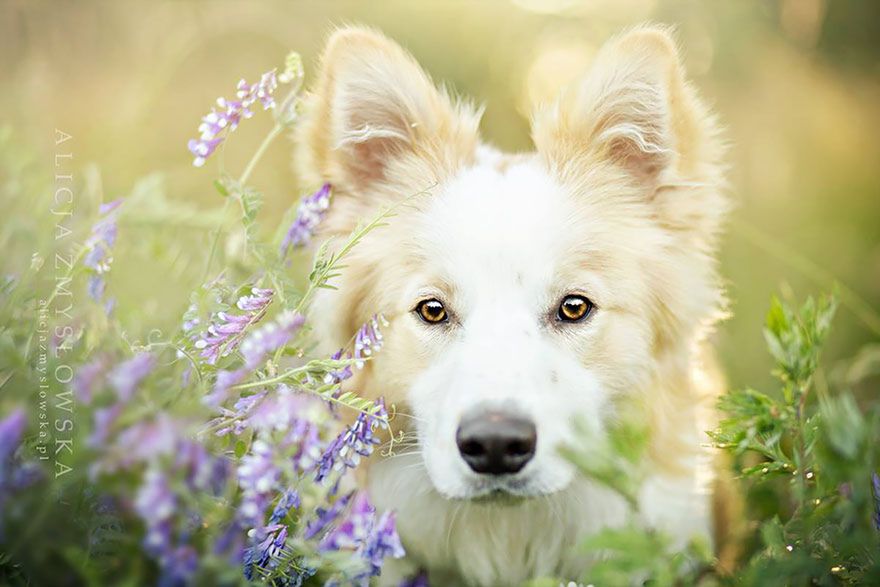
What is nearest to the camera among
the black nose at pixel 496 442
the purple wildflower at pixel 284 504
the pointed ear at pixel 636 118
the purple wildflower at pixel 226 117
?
the purple wildflower at pixel 284 504

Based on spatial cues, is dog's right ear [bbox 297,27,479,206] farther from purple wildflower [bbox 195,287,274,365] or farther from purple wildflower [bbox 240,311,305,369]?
purple wildflower [bbox 240,311,305,369]

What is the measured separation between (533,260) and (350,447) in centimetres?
72

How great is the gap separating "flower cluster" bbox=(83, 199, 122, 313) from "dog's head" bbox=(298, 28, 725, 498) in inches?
25.1

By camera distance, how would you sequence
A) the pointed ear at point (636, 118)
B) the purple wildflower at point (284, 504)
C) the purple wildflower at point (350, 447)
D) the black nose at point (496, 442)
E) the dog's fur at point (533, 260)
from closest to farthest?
the purple wildflower at point (284, 504)
the purple wildflower at point (350, 447)
the black nose at point (496, 442)
the dog's fur at point (533, 260)
the pointed ear at point (636, 118)

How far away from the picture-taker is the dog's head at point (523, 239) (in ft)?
6.87

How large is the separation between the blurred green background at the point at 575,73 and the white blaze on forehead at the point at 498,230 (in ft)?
6.78

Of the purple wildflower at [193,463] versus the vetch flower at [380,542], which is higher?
the purple wildflower at [193,463]

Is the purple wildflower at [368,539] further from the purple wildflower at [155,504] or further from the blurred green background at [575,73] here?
the blurred green background at [575,73]

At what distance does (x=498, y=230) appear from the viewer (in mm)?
2184


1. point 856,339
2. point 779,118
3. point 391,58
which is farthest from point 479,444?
point 779,118

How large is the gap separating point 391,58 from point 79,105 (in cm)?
330

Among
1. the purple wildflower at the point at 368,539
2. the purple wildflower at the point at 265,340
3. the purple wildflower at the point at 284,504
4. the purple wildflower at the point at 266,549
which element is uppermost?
the purple wildflower at the point at 265,340

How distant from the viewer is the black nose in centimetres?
183

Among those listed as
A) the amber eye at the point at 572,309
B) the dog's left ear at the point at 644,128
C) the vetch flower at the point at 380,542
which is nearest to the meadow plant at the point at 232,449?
the vetch flower at the point at 380,542
